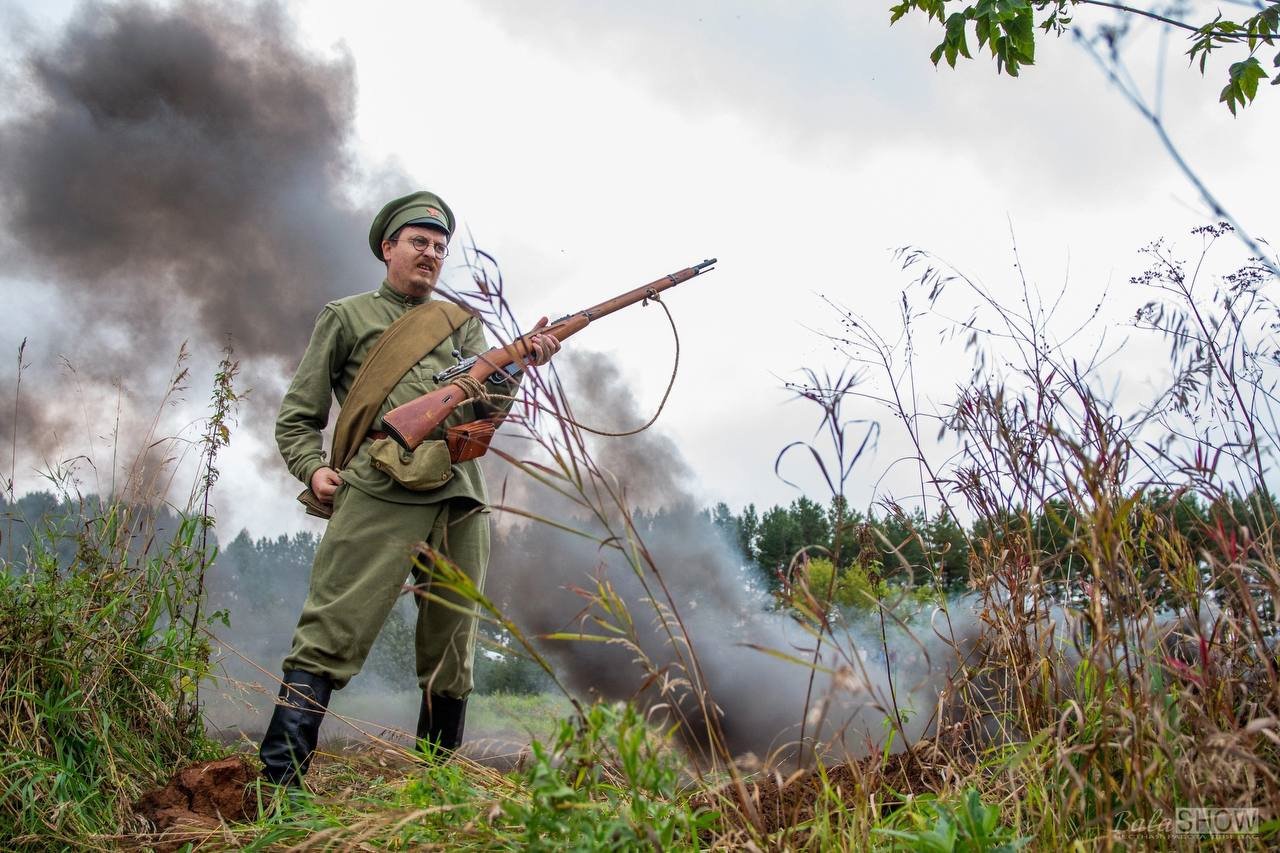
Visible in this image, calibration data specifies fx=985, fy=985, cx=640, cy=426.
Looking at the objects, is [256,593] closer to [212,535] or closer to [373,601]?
[212,535]

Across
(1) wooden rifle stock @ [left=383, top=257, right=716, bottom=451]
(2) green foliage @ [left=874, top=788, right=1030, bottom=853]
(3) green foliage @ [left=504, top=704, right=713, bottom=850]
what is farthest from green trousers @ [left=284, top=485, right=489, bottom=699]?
(2) green foliage @ [left=874, top=788, right=1030, bottom=853]

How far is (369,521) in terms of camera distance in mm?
3438

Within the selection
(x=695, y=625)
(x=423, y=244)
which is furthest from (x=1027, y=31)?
(x=695, y=625)

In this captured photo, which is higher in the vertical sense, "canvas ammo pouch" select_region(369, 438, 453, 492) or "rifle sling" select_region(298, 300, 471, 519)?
"rifle sling" select_region(298, 300, 471, 519)

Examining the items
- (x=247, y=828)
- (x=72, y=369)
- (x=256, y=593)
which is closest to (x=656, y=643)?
(x=256, y=593)

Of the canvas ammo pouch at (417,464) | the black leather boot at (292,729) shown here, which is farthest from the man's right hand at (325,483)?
the black leather boot at (292,729)

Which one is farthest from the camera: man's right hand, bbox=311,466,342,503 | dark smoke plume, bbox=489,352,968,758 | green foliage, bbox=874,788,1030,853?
dark smoke plume, bbox=489,352,968,758

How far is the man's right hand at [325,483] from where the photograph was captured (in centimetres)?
356

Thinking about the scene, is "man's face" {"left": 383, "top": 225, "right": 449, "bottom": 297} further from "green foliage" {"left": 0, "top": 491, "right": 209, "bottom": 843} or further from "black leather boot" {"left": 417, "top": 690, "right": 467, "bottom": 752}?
"black leather boot" {"left": 417, "top": 690, "right": 467, "bottom": 752}

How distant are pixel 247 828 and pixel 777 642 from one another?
1119cm

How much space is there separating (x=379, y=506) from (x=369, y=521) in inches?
2.4

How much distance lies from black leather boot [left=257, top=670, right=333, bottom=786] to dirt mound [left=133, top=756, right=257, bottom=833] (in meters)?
0.25

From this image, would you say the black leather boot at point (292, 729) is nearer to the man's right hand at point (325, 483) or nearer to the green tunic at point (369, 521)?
the green tunic at point (369, 521)

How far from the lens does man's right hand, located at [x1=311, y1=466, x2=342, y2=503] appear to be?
356 cm
